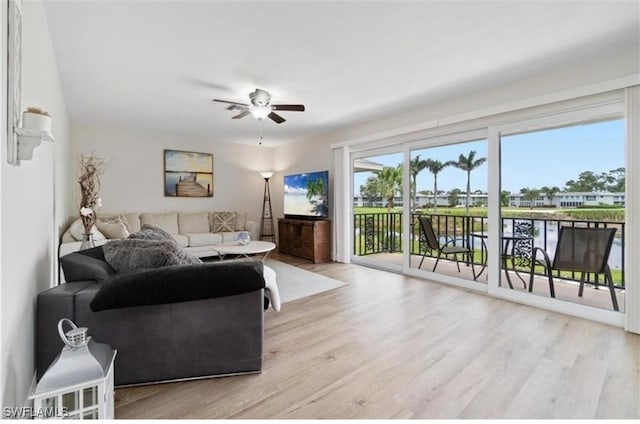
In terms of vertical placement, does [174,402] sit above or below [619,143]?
below

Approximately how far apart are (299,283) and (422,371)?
2.20 meters

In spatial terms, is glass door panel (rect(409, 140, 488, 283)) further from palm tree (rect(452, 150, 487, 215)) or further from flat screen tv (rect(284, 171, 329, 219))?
flat screen tv (rect(284, 171, 329, 219))

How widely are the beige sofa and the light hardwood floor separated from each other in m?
2.38

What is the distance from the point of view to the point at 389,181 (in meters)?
4.73

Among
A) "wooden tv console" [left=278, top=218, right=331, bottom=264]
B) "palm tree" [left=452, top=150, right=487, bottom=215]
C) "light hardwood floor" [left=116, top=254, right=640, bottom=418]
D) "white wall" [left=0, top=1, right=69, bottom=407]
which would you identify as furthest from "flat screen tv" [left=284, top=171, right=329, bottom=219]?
"white wall" [left=0, top=1, right=69, bottom=407]

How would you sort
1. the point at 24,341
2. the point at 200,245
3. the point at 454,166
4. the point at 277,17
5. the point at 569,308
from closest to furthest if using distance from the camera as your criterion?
the point at 24,341 → the point at 277,17 → the point at 569,308 → the point at 454,166 → the point at 200,245

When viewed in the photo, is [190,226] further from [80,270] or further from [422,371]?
[422,371]

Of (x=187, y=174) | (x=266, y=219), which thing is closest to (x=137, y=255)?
(x=187, y=174)

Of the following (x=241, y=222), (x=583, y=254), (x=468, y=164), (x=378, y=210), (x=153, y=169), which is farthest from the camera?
(x=241, y=222)

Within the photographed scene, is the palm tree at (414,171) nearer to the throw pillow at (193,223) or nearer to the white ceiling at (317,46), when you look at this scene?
the white ceiling at (317,46)

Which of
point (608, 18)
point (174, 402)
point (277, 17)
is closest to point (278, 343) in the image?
point (174, 402)

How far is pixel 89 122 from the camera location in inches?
186

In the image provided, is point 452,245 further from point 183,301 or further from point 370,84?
point 183,301

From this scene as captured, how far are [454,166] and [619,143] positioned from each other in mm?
1557
